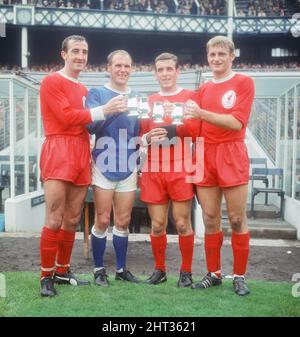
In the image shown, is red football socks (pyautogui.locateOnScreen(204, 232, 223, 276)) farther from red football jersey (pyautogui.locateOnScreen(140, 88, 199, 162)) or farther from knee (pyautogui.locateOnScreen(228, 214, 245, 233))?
red football jersey (pyautogui.locateOnScreen(140, 88, 199, 162))

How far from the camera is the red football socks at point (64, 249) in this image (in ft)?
12.0

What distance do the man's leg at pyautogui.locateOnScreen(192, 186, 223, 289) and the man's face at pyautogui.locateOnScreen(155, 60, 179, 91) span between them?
0.85m

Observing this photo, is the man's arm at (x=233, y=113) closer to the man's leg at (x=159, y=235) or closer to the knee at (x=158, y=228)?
the man's leg at (x=159, y=235)

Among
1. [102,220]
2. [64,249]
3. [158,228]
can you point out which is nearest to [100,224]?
[102,220]

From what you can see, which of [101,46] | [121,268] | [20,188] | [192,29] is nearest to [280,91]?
[20,188]

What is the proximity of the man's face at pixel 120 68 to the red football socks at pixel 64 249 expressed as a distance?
4.22 ft

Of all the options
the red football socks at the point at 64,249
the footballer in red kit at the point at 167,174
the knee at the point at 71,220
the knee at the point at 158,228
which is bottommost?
the red football socks at the point at 64,249

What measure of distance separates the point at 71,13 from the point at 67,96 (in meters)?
19.5

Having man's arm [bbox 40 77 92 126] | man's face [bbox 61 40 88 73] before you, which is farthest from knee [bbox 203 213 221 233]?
man's face [bbox 61 40 88 73]

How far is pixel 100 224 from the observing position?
3.69 metres

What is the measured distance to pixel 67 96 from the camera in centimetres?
345

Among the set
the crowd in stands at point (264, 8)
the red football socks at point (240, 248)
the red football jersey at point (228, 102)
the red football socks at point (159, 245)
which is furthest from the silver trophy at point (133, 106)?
the crowd in stands at point (264, 8)

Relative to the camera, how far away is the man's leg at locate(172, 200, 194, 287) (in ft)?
11.8

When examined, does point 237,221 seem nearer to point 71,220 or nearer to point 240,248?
point 240,248
